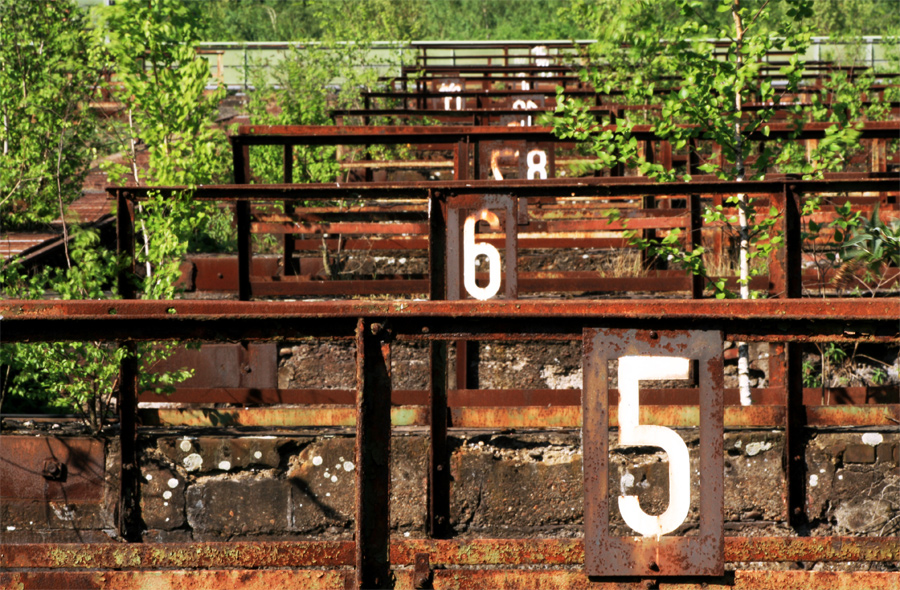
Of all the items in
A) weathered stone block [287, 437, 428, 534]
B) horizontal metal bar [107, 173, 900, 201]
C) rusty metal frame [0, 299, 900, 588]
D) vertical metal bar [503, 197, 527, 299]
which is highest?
horizontal metal bar [107, 173, 900, 201]

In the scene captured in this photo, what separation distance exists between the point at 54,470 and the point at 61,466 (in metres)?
0.03

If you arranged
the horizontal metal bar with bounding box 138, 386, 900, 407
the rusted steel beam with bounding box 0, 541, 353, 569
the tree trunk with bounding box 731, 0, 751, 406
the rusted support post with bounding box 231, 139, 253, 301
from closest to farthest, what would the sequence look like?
the rusted steel beam with bounding box 0, 541, 353, 569, the horizontal metal bar with bounding box 138, 386, 900, 407, the tree trunk with bounding box 731, 0, 751, 406, the rusted support post with bounding box 231, 139, 253, 301

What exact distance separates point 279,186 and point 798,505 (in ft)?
9.02

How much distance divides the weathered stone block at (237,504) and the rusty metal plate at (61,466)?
0.42 m

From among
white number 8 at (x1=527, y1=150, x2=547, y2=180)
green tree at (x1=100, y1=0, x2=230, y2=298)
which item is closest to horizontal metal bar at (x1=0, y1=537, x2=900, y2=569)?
green tree at (x1=100, y1=0, x2=230, y2=298)

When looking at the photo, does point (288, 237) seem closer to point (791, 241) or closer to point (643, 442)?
point (791, 241)

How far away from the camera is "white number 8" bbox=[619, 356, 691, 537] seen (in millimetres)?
1972

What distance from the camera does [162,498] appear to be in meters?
3.61

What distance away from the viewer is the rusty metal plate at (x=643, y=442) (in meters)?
→ 1.95

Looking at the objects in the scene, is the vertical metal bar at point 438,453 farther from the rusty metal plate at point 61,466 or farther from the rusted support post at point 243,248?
the rusted support post at point 243,248

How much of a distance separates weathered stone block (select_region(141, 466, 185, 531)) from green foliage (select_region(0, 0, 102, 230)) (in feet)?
16.1

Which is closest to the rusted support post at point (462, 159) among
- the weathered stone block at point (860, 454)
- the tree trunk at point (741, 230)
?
the tree trunk at point (741, 230)

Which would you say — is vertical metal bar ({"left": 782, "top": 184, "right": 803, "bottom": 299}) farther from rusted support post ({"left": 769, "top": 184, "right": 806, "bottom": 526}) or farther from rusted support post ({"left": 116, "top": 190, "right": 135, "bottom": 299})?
rusted support post ({"left": 116, "top": 190, "right": 135, "bottom": 299})

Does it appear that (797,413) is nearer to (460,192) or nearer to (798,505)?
(798,505)
